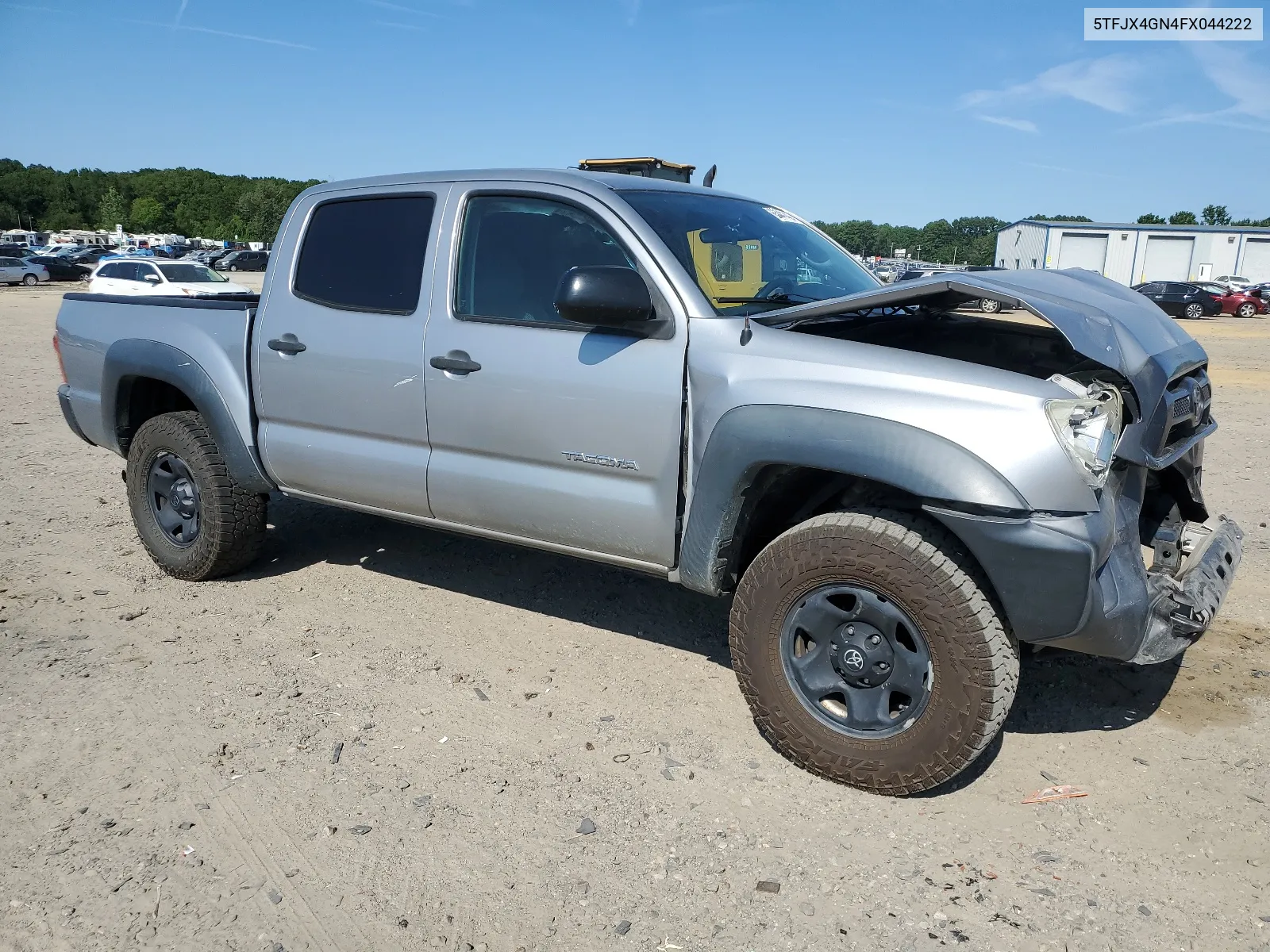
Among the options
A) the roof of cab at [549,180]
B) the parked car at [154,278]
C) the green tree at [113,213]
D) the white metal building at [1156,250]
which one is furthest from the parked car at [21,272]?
the green tree at [113,213]

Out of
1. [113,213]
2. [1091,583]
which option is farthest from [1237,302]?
[113,213]

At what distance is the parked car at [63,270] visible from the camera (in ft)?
150

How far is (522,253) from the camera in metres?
3.99

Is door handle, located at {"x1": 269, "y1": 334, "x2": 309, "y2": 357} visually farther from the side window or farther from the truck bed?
the side window

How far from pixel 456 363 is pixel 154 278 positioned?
25869 mm

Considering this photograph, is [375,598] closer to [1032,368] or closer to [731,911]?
[731,911]

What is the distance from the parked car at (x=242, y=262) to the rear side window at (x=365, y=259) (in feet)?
173

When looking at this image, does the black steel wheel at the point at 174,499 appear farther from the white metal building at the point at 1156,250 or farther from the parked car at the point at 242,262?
the white metal building at the point at 1156,250

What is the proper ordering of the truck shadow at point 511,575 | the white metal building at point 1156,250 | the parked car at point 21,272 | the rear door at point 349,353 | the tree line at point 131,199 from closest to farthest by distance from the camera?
the rear door at point 349,353
the truck shadow at point 511,575
the parked car at point 21,272
the white metal building at point 1156,250
the tree line at point 131,199

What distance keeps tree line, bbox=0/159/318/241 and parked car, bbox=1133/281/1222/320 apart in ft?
345

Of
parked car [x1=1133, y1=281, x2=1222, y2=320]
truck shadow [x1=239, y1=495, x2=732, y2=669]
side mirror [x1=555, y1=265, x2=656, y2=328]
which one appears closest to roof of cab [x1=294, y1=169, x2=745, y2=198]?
side mirror [x1=555, y1=265, x2=656, y2=328]

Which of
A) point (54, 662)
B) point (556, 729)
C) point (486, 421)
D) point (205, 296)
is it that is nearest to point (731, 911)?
point (556, 729)

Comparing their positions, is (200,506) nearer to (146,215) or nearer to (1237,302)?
(1237,302)

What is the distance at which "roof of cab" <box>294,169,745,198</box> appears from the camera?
392cm
